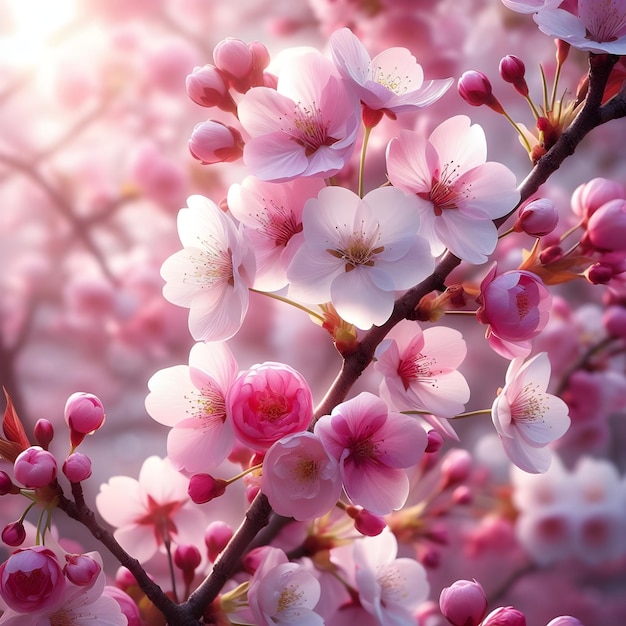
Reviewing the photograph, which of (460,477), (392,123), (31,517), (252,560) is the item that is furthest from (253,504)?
(31,517)

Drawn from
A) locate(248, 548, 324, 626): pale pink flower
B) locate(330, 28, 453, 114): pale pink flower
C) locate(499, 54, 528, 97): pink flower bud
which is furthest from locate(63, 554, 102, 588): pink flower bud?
locate(499, 54, 528, 97): pink flower bud

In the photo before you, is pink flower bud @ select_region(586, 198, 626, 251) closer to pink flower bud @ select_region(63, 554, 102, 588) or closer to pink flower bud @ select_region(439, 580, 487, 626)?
pink flower bud @ select_region(439, 580, 487, 626)

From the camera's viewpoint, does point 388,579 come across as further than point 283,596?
Yes

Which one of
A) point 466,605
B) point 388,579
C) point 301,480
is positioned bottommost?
point 388,579

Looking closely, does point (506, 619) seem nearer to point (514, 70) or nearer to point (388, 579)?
point (388, 579)

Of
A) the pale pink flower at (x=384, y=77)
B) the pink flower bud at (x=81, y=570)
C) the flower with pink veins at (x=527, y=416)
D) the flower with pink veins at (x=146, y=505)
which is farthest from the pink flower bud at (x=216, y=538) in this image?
the pale pink flower at (x=384, y=77)

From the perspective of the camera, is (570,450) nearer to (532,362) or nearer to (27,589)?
(532,362)

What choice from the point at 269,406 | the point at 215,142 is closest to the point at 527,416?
the point at 269,406
